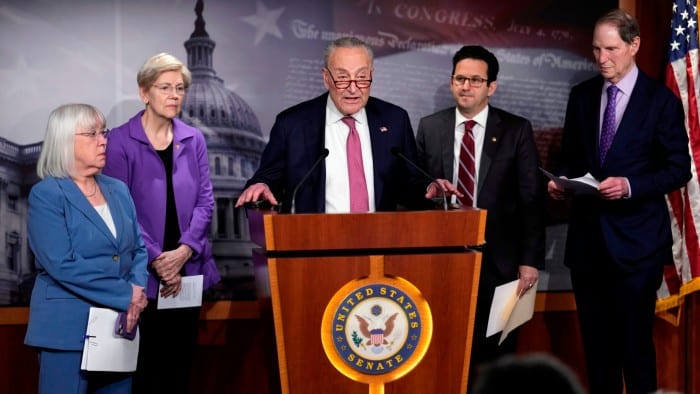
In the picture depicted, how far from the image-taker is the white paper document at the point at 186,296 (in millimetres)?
3970

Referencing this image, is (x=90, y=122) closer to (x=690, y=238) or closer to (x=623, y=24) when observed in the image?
(x=623, y=24)

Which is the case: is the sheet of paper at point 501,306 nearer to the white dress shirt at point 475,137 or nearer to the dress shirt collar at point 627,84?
the white dress shirt at point 475,137

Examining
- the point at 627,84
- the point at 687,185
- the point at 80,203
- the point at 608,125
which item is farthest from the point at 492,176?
the point at 80,203

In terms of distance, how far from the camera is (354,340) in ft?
9.79

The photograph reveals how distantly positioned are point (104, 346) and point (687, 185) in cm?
294

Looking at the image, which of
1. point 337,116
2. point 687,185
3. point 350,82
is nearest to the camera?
Result: point 350,82

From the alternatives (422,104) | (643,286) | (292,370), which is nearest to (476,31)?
(422,104)

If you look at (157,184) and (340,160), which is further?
(157,184)

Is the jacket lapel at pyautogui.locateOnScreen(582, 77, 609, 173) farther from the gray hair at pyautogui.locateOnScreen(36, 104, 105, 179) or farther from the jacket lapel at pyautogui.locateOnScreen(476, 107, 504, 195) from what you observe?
the gray hair at pyautogui.locateOnScreen(36, 104, 105, 179)

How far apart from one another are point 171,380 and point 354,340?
1.48 m

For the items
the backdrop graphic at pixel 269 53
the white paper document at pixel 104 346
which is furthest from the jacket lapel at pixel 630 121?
the white paper document at pixel 104 346

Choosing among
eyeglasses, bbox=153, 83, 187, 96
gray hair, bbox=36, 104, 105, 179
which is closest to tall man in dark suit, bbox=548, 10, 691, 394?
eyeglasses, bbox=153, 83, 187, 96

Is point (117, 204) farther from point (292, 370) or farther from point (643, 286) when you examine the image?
point (643, 286)

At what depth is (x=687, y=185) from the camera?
4.58 metres
